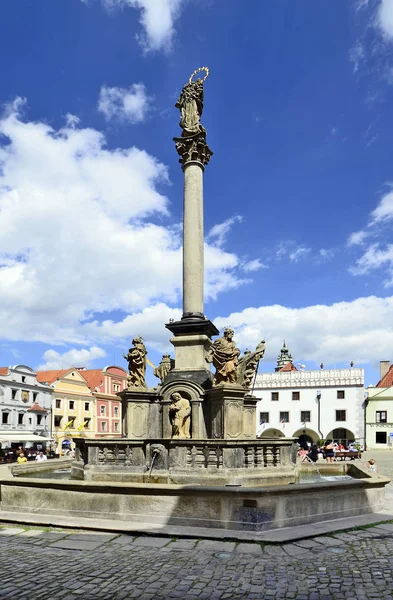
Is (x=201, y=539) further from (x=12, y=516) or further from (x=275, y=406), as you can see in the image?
(x=275, y=406)

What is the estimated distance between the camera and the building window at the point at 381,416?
53.5m

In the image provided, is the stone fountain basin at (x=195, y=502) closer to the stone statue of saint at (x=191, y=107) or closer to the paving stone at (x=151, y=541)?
the paving stone at (x=151, y=541)

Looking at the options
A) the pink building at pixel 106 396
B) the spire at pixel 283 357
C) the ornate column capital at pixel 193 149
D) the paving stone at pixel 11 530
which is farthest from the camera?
the spire at pixel 283 357

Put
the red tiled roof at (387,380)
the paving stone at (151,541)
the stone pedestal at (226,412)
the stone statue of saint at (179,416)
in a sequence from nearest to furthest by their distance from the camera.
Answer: the paving stone at (151,541)
the stone pedestal at (226,412)
the stone statue of saint at (179,416)
the red tiled roof at (387,380)

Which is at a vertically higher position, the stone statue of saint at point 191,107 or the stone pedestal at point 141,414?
the stone statue of saint at point 191,107

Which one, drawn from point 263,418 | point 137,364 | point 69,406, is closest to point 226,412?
point 137,364

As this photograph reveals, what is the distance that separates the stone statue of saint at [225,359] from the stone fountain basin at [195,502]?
4.24 meters

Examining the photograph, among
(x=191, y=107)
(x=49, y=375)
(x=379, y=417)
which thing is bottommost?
(x=379, y=417)

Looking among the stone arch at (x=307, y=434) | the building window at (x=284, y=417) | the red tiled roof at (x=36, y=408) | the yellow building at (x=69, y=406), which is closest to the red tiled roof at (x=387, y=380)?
the stone arch at (x=307, y=434)

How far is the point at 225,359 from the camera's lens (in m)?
13.1

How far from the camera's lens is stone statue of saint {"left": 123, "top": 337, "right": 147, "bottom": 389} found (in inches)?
579

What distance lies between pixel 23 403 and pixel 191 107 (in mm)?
40358

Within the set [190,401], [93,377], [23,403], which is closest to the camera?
[190,401]

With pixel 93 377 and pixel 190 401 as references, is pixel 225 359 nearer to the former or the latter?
pixel 190 401
